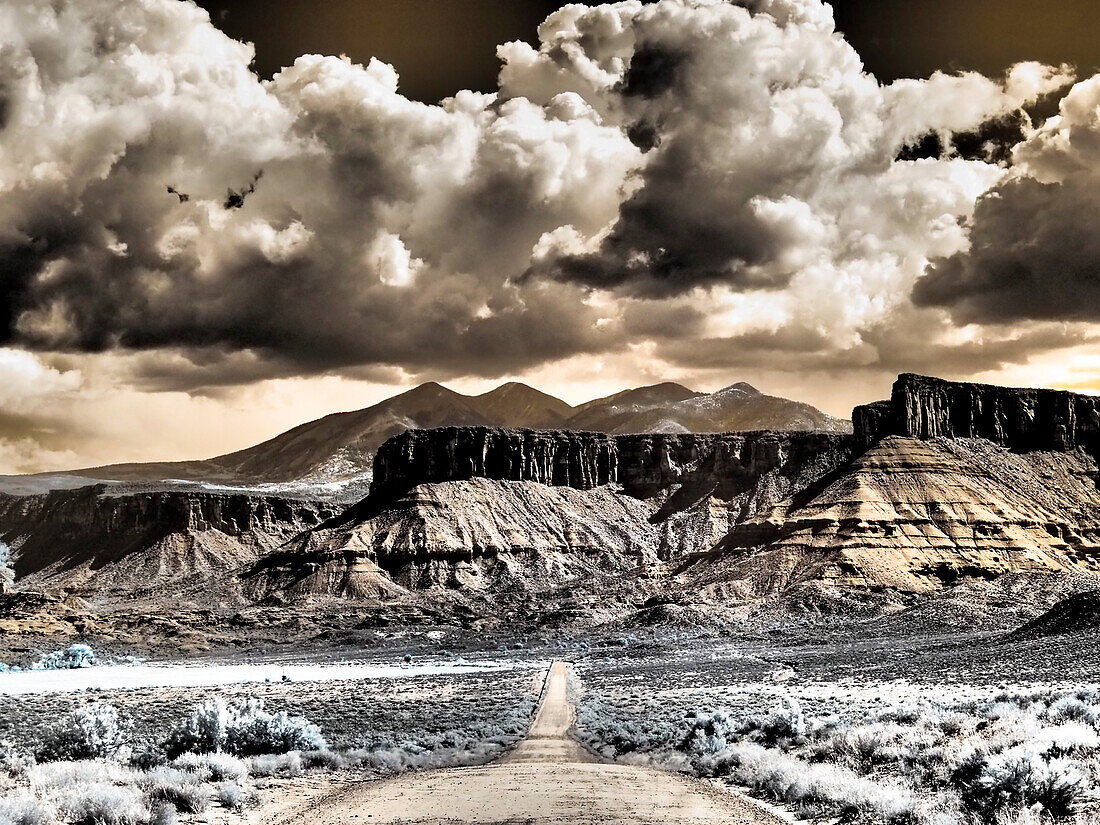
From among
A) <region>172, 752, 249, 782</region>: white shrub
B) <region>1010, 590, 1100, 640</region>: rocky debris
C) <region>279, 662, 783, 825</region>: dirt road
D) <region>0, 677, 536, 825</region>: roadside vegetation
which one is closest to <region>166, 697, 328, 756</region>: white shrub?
<region>0, 677, 536, 825</region>: roadside vegetation

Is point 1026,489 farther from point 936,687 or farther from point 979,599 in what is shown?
point 936,687

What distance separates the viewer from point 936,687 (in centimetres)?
3822

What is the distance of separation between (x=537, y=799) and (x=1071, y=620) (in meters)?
40.6

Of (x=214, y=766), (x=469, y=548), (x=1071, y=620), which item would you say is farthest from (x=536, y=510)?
(x=214, y=766)

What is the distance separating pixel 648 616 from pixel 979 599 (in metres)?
25.6

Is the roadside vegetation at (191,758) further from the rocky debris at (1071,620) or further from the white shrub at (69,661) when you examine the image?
the rocky debris at (1071,620)

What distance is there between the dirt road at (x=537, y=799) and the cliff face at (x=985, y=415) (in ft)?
355

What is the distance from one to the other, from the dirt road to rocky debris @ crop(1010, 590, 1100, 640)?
1315 inches

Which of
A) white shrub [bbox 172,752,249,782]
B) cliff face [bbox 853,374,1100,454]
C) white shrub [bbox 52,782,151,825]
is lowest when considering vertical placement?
white shrub [bbox 172,752,249,782]

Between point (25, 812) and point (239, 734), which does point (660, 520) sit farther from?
point (25, 812)

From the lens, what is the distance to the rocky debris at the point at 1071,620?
5200 centimetres

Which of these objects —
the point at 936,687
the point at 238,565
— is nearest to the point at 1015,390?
the point at 238,565

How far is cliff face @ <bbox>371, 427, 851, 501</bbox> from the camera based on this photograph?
464ft

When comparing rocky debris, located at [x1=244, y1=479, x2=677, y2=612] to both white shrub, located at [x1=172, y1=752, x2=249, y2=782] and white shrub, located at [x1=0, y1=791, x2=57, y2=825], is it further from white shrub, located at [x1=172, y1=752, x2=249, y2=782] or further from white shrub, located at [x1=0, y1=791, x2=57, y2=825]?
white shrub, located at [x1=0, y1=791, x2=57, y2=825]
